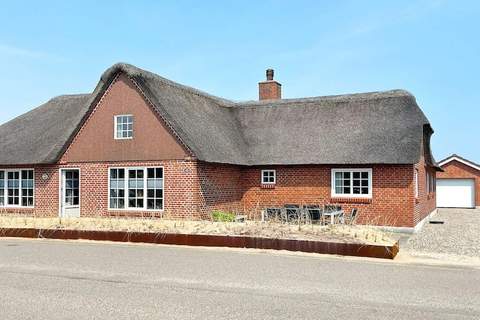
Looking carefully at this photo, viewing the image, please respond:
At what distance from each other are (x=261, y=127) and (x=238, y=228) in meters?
10.3

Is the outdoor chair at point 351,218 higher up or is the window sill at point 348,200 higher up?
the window sill at point 348,200

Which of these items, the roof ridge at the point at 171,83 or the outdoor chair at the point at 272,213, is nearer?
the outdoor chair at the point at 272,213

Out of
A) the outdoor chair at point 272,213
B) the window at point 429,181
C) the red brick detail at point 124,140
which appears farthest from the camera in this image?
the window at point 429,181

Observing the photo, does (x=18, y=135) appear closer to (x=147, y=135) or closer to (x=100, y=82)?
(x=100, y=82)

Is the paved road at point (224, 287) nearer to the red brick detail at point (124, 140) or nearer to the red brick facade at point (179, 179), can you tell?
the red brick facade at point (179, 179)

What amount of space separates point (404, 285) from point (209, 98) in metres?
18.1

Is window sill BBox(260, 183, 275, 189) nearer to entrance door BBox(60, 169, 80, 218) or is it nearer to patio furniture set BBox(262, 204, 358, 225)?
patio furniture set BBox(262, 204, 358, 225)

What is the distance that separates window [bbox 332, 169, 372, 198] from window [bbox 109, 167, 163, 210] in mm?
6977

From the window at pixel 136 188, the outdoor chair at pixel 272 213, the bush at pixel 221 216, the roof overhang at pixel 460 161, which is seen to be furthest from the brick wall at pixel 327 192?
the roof overhang at pixel 460 161

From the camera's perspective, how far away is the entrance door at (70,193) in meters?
22.5

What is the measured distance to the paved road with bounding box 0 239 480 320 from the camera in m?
7.53

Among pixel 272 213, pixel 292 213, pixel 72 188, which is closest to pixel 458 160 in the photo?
pixel 292 213

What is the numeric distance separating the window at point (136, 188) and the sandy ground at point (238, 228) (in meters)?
2.64

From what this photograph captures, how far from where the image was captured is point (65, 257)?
41.8 feet
